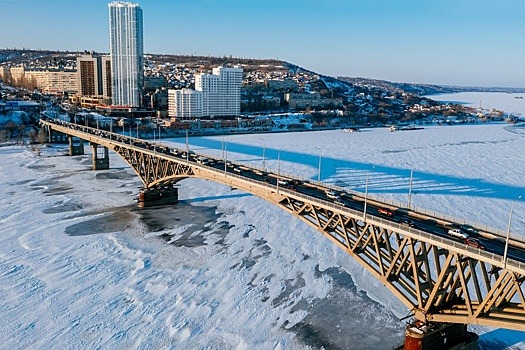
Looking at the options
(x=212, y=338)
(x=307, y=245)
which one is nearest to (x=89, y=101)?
(x=307, y=245)

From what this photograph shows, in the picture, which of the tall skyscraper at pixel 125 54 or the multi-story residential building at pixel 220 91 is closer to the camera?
the multi-story residential building at pixel 220 91

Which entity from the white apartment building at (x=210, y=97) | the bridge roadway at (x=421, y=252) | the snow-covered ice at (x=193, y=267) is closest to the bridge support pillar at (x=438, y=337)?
the bridge roadway at (x=421, y=252)

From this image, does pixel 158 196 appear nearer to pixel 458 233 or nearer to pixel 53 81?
pixel 458 233

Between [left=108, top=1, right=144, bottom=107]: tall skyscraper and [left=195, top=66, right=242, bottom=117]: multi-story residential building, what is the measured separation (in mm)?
22546

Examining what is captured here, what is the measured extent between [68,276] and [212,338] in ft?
35.6

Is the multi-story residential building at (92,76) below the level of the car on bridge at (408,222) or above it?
above

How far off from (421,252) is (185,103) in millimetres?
119249

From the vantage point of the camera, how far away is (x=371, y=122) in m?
152

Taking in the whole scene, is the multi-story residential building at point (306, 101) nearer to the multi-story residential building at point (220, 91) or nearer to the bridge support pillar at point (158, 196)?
the multi-story residential building at point (220, 91)

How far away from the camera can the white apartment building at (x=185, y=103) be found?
134000mm

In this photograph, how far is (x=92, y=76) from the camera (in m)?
171

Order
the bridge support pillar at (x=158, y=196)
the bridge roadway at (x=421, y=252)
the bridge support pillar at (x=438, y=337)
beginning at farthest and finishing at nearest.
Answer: the bridge support pillar at (x=158, y=196) → the bridge support pillar at (x=438, y=337) → the bridge roadway at (x=421, y=252)

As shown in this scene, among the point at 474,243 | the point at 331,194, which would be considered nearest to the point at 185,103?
the point at 331,194

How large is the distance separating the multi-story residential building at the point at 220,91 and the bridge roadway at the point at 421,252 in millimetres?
107808
